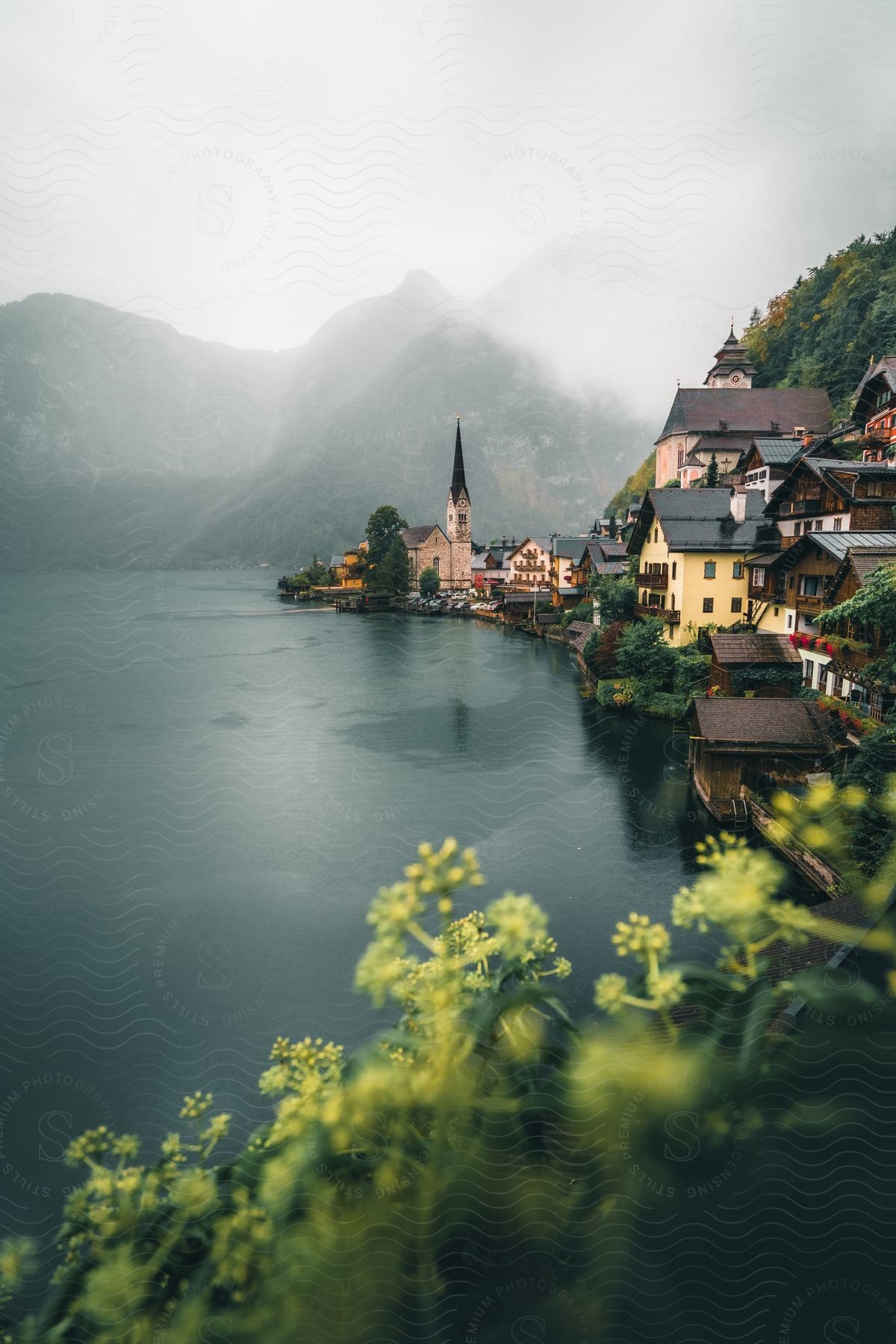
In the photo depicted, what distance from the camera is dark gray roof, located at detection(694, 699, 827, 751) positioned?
45.2ft

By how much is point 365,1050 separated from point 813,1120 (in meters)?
1.74

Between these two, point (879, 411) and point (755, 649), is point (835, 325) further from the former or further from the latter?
point (755, 649)

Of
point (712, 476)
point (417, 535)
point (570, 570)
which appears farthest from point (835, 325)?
point (417, 535)

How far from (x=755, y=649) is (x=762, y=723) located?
4.82 metres

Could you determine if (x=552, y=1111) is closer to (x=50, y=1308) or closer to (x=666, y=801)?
(x=50, y=1308)

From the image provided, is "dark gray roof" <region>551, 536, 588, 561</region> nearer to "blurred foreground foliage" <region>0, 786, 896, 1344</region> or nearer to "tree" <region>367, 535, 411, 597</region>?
"tree" <region>367, 535, 411, 597</region>

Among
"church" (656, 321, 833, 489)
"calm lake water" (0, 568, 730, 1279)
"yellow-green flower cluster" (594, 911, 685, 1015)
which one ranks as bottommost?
"calm lake water" (0, 568, 730, 1279)

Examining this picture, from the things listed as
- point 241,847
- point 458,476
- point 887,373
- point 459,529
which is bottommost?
point 241,847

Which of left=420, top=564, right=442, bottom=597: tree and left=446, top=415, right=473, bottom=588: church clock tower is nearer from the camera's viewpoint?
left=420, top=564, right=442, bottom=597: tree

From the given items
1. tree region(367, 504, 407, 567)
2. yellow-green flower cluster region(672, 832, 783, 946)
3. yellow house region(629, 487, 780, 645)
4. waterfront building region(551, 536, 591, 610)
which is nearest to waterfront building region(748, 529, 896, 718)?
yellow house region(629, 487, 780, 645)

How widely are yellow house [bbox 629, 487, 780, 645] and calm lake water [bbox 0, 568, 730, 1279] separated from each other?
450cm

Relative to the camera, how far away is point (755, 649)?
59.9 ft

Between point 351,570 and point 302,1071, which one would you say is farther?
point 351,570

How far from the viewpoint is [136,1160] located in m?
7.44
